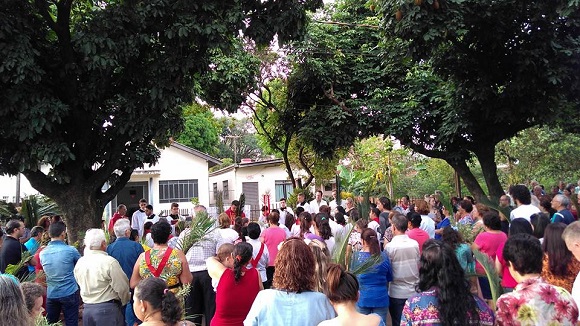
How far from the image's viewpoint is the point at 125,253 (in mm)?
5961

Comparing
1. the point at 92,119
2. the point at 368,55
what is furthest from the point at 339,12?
the point at 92,119

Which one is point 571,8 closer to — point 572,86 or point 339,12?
point 572,86

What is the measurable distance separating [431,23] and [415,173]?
20956 millimetres

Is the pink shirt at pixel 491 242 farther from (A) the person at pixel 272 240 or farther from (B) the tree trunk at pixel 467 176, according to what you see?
(B) the tree trunk at pixel 467 176

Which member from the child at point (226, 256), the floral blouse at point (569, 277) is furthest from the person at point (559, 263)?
the child at point (226, 256)

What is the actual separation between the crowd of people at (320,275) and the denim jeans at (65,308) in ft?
0.04

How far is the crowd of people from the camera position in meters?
3.06

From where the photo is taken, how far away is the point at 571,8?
33.6 ft

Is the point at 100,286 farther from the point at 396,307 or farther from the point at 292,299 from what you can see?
the point at 396,307

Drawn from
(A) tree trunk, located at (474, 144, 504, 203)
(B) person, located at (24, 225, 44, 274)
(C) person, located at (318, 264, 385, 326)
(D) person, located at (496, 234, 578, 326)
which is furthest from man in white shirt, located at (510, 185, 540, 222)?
(A) tree trunk, located at (474, 144, 504, 203)

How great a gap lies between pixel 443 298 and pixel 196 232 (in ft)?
10.6

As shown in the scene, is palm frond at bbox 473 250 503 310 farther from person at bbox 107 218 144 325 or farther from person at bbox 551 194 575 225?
person at bbox 107 218 144 325

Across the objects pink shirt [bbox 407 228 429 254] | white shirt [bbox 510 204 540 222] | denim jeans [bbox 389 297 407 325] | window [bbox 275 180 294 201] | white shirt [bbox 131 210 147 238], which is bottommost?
denim jeans [bbox 389 297 407 325]

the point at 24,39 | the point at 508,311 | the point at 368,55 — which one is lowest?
the point at 508,311
